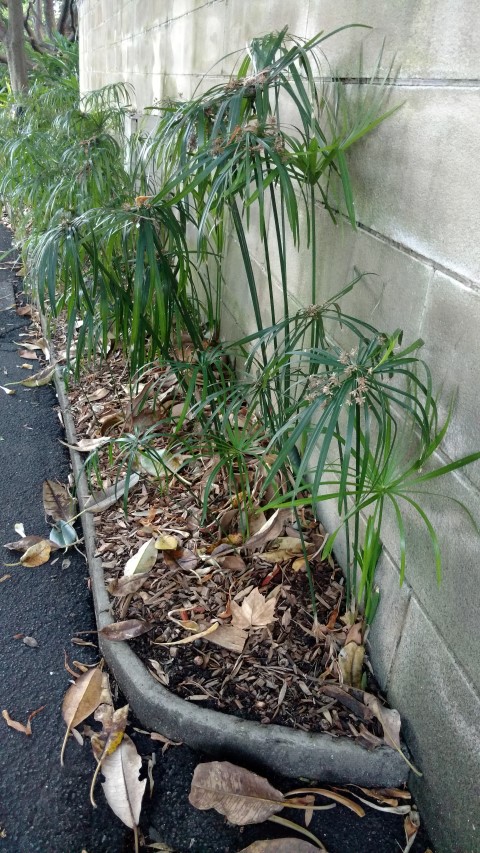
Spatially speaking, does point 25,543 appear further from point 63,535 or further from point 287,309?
point 287,309

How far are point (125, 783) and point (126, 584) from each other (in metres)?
0.58

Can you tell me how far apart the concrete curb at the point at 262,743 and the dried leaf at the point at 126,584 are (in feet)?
0.94

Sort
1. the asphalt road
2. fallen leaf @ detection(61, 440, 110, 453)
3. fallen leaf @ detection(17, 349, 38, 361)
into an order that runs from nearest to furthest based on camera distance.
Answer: the asphalt road, fallen leaf @ detection(61, 440, 110, 453), fallen leaf @ detection(17, 349, 38, 361)

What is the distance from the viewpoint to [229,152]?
1387 millimetres

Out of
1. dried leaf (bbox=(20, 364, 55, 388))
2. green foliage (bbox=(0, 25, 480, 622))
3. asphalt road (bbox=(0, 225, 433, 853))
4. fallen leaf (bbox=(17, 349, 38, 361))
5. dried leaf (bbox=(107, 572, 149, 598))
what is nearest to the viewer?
green foliage (bbox=(0, 25, 480, 622))

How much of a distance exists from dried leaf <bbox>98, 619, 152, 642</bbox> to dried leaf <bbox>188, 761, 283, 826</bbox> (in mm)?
410

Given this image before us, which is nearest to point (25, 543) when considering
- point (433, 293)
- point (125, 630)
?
point (125, 630)

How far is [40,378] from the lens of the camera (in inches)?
137

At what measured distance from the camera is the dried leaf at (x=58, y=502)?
2387 mm

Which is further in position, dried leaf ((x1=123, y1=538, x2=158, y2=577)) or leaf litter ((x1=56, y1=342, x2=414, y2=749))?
dried leaf ((x1=123, y1=538, x2=158, y2=577))

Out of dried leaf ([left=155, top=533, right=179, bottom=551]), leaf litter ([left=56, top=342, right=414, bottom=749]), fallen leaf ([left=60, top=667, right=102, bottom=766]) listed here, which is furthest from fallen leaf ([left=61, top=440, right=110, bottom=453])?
fallen leaf ([left=60, top=667, right=102, bottom=766])

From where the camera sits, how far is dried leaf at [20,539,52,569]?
2.17m

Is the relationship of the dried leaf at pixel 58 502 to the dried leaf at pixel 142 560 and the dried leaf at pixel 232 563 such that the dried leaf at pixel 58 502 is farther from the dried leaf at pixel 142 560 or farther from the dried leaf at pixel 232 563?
the dried leaf at pixel 232 563

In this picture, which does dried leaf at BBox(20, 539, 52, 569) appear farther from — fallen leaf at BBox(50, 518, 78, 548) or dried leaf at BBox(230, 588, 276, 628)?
dried leaf at BBox(230, 588, 276, 628)
